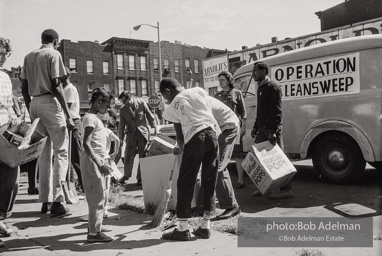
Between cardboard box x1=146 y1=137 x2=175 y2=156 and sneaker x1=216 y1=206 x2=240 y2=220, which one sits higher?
cardboard box x1=146 y1=137 x2=175 y2=156

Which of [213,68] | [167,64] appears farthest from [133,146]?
[167,64]

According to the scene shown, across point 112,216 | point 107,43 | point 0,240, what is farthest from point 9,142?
point 107,43

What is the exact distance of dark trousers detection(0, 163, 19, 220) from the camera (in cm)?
390

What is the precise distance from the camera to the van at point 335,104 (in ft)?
20.8

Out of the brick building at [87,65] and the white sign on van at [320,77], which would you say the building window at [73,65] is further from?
the white sign on van at [320,77]

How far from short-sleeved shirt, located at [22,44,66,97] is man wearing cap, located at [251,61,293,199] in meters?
2.93

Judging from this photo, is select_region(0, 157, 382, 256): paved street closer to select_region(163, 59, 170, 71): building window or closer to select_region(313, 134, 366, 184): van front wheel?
select_region(313, 134, 366, 184): van front wheel

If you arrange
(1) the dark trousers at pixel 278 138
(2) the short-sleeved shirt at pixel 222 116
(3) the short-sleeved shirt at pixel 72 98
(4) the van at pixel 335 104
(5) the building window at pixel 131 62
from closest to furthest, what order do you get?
(2) the short-sleeved shirt at pixel 222 116 → (1) the dark trousers at pixel 278 138 → (3) the short-sleeved shirt at pixel 72 98 → (4) the van at pixel 335 104 → (5) the building window at pixel 131 62

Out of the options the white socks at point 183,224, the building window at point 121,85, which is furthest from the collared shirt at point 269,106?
the building window at point 121,85

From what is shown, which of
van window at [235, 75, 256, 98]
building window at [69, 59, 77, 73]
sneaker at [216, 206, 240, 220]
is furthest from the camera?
building window at [69, 59, 77, 73]

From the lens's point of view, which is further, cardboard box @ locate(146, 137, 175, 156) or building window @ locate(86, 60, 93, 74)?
building window @ locate(86, 60, 93, 74)

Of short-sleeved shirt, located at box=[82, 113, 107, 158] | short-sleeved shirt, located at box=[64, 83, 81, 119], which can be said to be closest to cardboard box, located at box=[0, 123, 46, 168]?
short-sleeved shirt, located at box=[82, 113, 107, 158]

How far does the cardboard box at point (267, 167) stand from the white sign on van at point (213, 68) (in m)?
16.1

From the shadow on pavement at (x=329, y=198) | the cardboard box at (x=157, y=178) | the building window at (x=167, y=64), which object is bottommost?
the shadow on pavement at (x=329, y=198)
